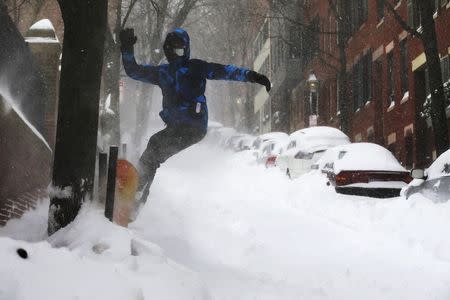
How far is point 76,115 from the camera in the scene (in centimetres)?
491

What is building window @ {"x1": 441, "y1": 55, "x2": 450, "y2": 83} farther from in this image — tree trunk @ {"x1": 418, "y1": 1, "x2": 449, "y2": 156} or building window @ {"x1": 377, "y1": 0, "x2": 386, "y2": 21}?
building window @ {"x1": 377, "y1": 0, "x2": 386, "y2": 21}

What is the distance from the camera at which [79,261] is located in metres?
3.09

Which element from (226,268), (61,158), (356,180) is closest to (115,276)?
(61,158)

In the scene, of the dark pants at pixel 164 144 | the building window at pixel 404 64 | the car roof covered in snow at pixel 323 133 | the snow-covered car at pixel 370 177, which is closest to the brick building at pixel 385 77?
the building window at pixel 404 64

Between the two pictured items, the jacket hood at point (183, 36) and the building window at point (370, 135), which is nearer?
the jacket hood at point (183, 36)

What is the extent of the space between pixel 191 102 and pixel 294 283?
7.91 feet

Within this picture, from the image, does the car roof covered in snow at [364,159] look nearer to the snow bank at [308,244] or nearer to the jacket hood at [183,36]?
the snow bank at [308,244]

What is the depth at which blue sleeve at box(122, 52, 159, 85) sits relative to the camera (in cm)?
639

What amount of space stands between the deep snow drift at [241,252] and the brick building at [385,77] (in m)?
8.40

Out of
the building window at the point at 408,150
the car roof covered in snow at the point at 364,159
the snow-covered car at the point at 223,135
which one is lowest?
the car roof covered in snow at the point at 364,159

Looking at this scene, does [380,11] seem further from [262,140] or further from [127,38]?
[127,38]

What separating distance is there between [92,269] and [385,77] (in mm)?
22569

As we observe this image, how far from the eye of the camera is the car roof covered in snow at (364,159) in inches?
494

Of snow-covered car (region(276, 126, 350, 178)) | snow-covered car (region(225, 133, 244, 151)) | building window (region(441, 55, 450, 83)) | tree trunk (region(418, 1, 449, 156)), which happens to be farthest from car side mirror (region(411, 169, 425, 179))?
snow-covered car (region(225, 133, 244, 151))
